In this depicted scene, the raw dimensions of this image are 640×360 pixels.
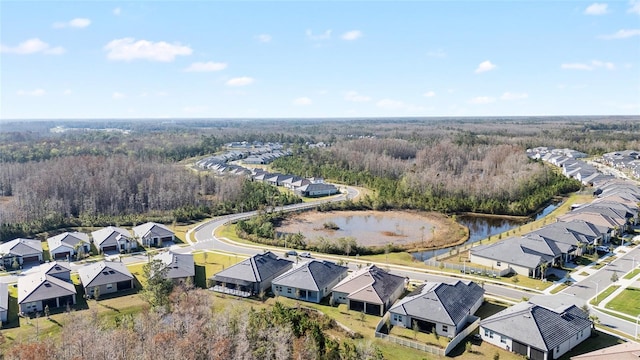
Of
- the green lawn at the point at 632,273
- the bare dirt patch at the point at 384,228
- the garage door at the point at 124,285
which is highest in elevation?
the green lawn at the point at 632,273

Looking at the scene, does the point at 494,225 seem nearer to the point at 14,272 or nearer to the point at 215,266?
the point at 215,266

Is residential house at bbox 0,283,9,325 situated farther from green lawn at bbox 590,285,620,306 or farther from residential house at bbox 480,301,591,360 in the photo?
green lawn at bbox 590,285,620,306

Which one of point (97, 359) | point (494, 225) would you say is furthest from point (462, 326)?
point (494, 225)

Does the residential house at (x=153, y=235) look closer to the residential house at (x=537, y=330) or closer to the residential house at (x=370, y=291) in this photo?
the residential house at (x=370, y=291)

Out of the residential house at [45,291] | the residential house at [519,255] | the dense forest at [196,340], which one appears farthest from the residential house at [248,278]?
the residential house at [519,255]

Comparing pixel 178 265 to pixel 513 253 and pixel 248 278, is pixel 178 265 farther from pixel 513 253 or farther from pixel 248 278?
pixel 513 253

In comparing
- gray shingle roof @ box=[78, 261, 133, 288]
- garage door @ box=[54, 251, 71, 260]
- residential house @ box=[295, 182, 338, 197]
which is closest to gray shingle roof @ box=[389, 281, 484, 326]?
gray shingle roof @ box=[78, 261, 133, 288]
